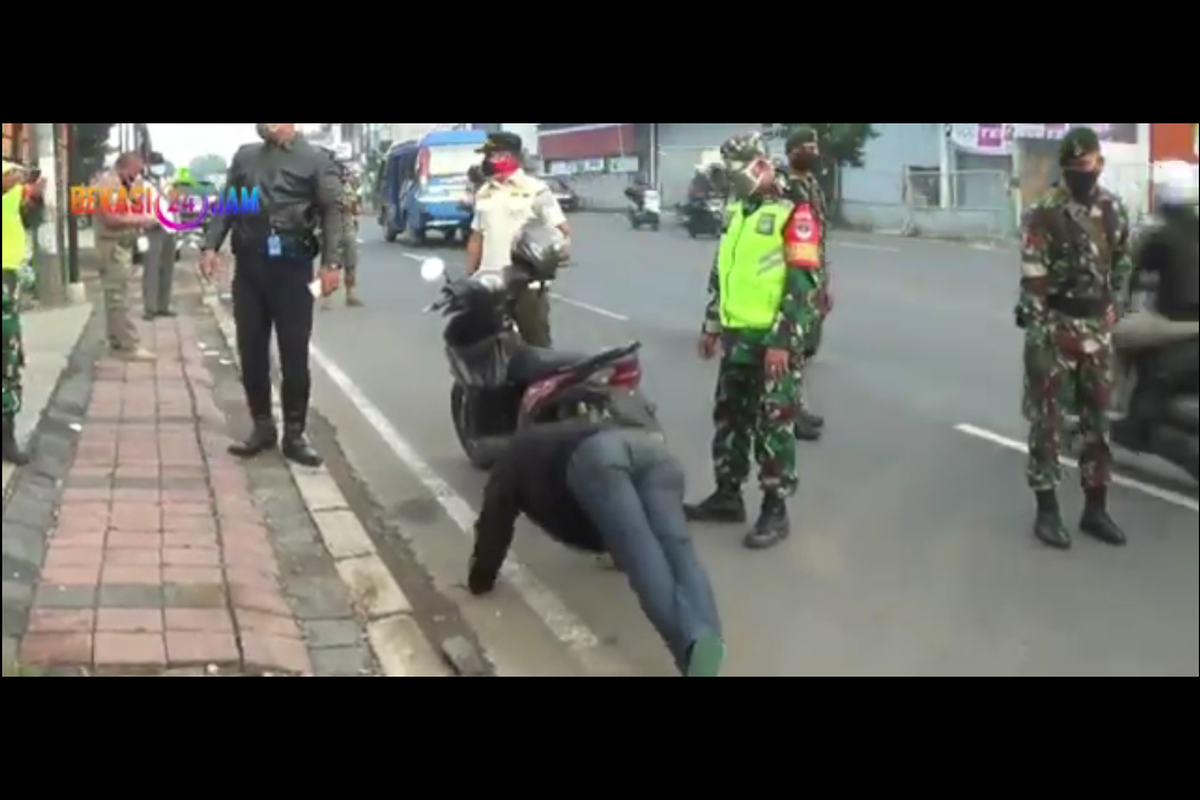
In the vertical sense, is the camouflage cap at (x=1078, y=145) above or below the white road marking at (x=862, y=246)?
above

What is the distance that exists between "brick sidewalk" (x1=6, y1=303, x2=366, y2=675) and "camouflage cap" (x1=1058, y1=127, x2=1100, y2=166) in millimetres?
1559

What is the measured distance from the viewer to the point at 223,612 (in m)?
2.53

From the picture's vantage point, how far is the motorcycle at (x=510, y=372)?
243 cm

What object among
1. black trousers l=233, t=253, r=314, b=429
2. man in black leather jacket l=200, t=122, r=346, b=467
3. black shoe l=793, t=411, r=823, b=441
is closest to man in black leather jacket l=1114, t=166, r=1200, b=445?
black shoe l=793, t=411, r=823, b=441

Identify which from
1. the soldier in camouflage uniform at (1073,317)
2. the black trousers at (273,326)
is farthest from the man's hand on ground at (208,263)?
the soldier in camouflage uniform at (1073,317)

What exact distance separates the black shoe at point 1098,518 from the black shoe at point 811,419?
97cm

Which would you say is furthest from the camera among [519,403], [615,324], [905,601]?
[519,403]

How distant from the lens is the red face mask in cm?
209

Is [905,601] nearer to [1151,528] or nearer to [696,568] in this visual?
[1151,528]

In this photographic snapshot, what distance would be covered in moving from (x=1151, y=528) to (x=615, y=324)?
0.94 m

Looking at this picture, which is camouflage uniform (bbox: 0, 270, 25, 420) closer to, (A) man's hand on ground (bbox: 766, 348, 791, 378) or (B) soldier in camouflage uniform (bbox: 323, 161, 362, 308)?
(B) soldier in camouflage uniform (bbox: 323, 161, 362, 308)

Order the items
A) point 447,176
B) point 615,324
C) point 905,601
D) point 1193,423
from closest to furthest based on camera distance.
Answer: point 1193,423 → point 905,601 → point 447,176 → point 615,324

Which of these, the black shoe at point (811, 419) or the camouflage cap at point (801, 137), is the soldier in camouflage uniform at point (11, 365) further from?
the black shoe at point (811, 419)

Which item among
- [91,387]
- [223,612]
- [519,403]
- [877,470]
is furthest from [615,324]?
[91,387]
